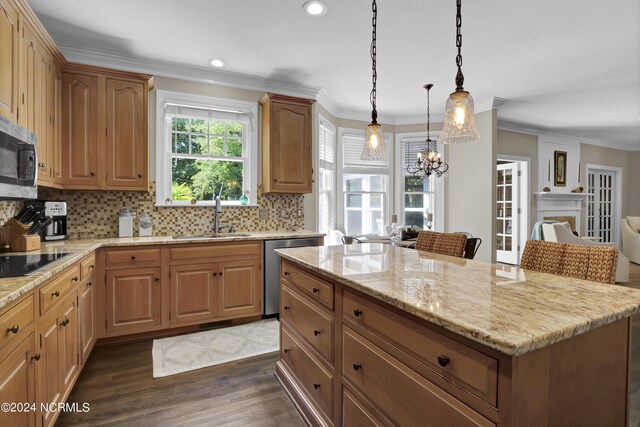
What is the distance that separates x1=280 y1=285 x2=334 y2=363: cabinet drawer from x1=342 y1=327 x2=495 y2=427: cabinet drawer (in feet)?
0.52

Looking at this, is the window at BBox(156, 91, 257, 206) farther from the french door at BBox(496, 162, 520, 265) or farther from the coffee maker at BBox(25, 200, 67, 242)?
the french door at BBox(496, 162, 520, 265)

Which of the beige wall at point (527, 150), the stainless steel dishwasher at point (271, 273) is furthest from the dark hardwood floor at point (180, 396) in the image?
the beige wall at point (527, 150)

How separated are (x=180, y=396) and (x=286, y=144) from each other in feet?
8.93

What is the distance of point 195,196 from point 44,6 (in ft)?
6.63

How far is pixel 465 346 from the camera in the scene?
0.93 metres

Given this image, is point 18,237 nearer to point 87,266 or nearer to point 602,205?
point 87,266

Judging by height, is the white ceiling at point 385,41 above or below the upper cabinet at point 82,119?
above

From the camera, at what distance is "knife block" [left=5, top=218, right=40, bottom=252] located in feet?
7.57

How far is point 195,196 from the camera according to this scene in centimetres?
383

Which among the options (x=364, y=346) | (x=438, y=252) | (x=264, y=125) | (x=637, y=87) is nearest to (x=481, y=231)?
(x=637, y=87)

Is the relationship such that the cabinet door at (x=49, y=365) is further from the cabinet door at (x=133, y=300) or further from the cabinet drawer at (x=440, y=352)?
the cabinet drawer at (x=440, y=352)

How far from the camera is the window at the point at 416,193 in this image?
5754 mm

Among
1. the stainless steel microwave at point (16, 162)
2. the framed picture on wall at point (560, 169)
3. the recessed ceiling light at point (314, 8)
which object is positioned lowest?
the stainless steel microwave at point (16, 162)

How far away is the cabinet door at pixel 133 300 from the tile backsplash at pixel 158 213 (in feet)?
2.28
